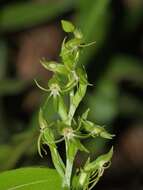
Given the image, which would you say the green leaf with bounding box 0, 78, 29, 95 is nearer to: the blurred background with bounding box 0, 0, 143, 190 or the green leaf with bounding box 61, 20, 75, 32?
the blurred background with bounding box 0, 0, 143, 190

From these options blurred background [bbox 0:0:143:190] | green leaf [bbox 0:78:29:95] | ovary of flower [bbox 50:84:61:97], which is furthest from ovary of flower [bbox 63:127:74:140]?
green leaf [bbox 0:78:29:95]

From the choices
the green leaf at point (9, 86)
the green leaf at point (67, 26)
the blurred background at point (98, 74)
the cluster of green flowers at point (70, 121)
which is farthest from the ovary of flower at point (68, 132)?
the green leaf at point (9, 86)

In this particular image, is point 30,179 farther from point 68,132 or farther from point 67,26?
point 67,26

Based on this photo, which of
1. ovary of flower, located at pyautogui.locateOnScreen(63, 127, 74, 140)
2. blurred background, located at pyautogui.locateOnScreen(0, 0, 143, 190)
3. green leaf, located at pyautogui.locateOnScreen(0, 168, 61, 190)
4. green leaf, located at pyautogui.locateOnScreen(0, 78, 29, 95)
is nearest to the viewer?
ovary of flower, located at pyautogui.locateOnScreen(63, 127, 74, 140)

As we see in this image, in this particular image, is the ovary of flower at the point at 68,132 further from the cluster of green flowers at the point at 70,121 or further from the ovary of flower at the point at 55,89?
the ovary of flower at the point at 55,89

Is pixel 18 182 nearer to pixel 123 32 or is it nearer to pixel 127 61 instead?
pixel 127 61

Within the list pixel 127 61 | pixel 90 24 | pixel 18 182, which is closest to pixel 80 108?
pixel 127 61
